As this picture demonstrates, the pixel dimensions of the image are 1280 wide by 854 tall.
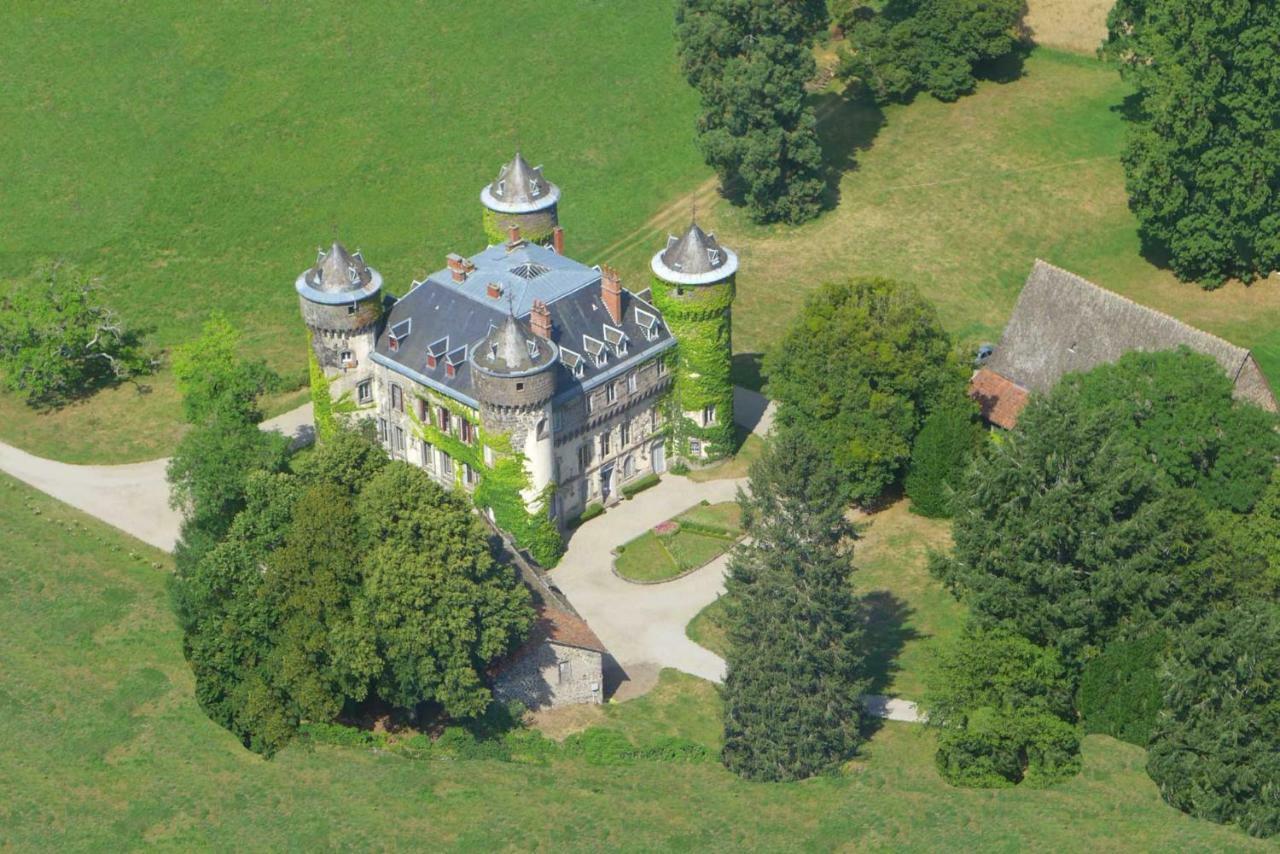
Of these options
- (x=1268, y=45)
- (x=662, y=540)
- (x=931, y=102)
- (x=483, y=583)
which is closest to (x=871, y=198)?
(x=931, y=102)

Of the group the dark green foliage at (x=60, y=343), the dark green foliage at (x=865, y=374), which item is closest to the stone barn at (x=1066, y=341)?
the dark green foliage at (x=865, y=374)

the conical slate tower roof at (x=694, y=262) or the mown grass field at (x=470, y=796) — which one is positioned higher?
the conical slate tower roof at (x=694, y=262)

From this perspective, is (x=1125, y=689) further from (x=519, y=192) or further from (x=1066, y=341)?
(x=519, y=192)

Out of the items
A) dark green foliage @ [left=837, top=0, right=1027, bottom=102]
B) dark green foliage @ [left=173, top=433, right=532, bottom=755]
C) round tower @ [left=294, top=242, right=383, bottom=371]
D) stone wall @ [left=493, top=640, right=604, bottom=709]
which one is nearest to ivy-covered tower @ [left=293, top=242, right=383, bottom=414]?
round tower @ [left=294, top=242, right=383, bottom=371]

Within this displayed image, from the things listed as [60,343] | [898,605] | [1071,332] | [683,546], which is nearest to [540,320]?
[683,546]

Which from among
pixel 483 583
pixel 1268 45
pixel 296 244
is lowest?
pixel 296 244

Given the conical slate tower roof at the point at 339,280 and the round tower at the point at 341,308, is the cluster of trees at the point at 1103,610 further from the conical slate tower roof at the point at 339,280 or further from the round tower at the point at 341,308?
the conical slate tower roof at the point at 339,280

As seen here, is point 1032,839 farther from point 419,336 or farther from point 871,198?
point 871,198
